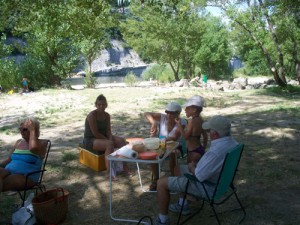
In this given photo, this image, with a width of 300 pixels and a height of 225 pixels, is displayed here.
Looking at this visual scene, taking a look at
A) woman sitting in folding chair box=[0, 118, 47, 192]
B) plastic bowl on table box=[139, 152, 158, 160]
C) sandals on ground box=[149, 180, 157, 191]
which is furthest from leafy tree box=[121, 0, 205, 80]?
plastic bowl on table box=[139, 152, 158, 160]

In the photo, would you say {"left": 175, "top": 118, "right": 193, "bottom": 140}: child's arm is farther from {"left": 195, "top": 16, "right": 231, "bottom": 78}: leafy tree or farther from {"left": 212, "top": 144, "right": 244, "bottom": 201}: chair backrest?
{"left": 195, "top": 16, "right": 231, "bottom": 78}: leafy tree

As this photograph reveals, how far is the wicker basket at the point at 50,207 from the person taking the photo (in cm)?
341

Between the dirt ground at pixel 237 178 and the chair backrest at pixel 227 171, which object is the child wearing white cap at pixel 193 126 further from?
the chair backrest at pixel 227 171

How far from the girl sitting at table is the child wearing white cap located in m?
1.26

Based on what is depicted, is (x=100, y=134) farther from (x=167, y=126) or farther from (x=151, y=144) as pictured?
(x=151, y=144)

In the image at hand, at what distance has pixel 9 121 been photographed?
11953mm

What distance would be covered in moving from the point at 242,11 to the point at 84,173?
14.9 metres

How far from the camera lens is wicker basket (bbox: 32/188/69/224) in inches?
134

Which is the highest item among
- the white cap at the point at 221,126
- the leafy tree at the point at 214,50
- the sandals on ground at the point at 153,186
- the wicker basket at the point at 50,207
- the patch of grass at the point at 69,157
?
the leafy tree at the point at 214,50

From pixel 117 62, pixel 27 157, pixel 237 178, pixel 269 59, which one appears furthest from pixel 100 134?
pixel 117 62

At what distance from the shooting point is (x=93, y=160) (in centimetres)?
534

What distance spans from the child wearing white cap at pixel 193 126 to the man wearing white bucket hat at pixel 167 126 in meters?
0.26

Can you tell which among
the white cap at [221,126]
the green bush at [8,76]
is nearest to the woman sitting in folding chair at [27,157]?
the white cap at [221,126]

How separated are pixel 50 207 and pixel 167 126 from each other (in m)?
1.97
